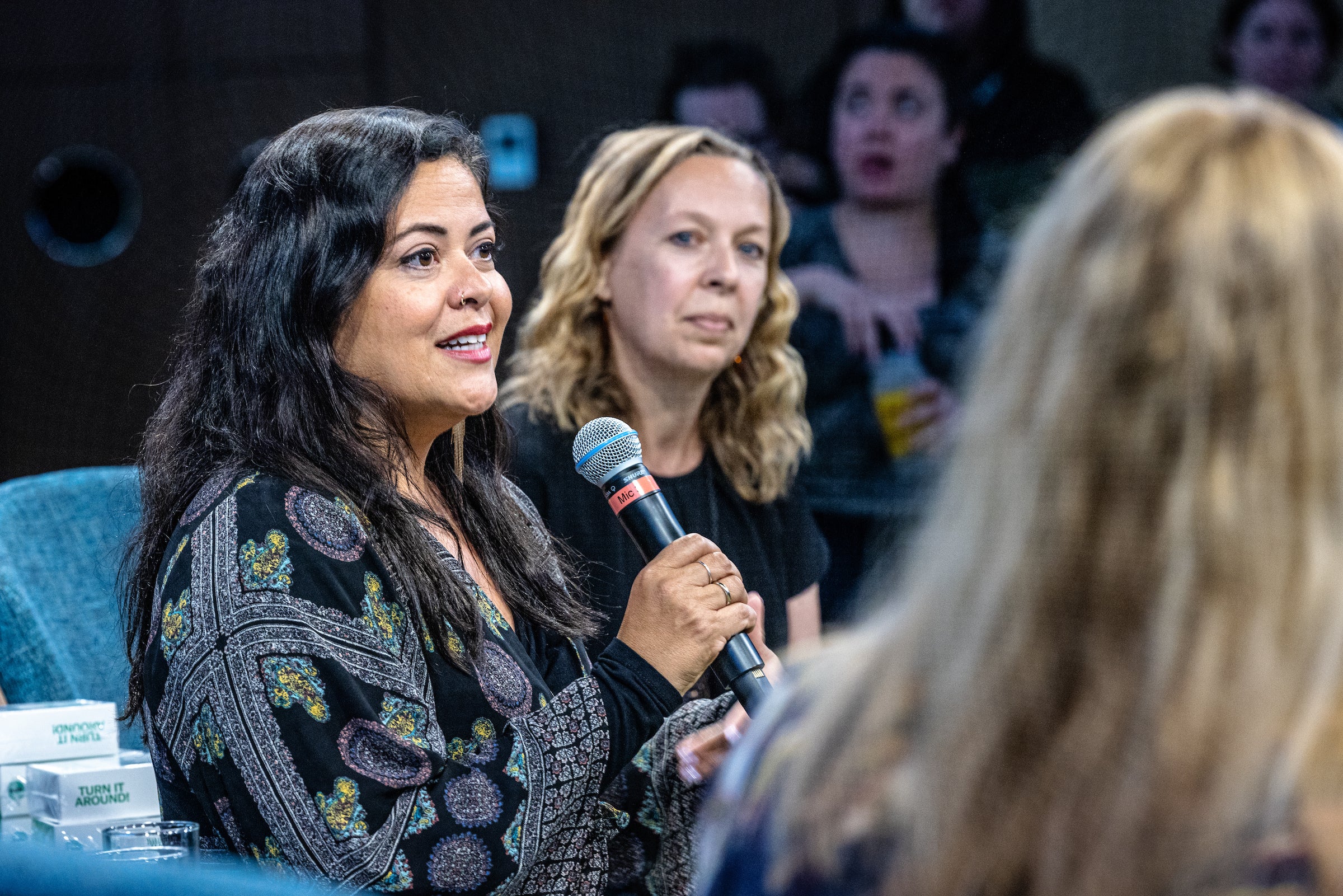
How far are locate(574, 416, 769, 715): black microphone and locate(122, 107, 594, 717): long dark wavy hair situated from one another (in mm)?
175

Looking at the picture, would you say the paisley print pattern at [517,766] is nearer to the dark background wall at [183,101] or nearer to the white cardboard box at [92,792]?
the white cardboard box at [92,792]

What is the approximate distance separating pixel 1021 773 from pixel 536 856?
2.35 feet

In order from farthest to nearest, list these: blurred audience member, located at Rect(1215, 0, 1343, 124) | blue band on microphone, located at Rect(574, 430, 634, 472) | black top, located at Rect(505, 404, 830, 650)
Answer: blurred audience member, located at Rect(1215, 0, 1343, 124), black top, located at Rect(505, 404, 830, 650), blue band on microphone, located at Rect(574, 430, 634, 472)

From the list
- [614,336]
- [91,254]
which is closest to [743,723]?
[614,336]

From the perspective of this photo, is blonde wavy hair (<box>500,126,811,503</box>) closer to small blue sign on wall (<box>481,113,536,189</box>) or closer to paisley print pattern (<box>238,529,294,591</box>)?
small blue sign on wall (<box>481,113,536,189</box>)

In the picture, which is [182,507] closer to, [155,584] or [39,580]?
[155,584]

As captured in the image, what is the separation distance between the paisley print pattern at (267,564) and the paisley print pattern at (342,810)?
18cm

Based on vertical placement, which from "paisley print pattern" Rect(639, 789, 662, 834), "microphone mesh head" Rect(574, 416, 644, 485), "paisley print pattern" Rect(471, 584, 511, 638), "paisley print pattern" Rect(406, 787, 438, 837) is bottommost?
"paisley print pattern" Rect(639, 789, 662, 834)

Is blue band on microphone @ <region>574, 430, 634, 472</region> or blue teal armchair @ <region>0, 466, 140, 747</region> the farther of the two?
blue teal armchair @ <region>0, 466, 140, 747</region>

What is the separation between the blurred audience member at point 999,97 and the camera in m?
2.77

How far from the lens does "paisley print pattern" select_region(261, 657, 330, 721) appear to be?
1.13 m

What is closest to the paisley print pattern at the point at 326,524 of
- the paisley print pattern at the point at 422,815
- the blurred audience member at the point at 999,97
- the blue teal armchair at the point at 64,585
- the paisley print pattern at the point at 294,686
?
the paisley print pattern at the point at 294,686

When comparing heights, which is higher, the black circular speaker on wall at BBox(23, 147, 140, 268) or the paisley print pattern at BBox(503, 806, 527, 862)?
the black circular speaker on wall at BBox(23, 147, 140, 268)

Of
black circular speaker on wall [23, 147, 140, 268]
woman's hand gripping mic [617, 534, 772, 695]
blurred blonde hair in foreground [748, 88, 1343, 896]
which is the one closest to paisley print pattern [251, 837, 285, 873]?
woman's hand gripping mic [617, 534, 772, 695]
